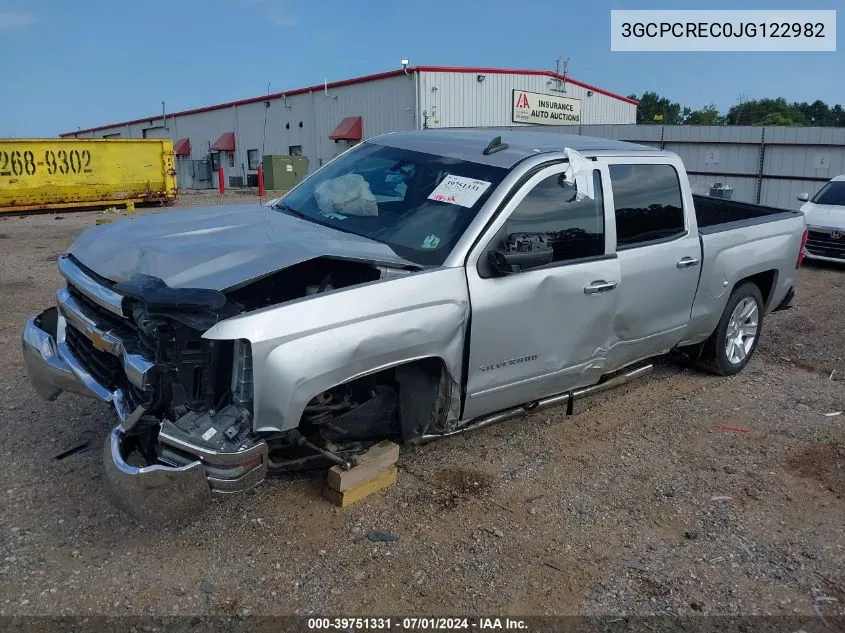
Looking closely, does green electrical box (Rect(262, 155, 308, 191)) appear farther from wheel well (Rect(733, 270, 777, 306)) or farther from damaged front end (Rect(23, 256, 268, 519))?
damaged front end (Rect(23, 256, 268, 519))

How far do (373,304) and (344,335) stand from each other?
22cm

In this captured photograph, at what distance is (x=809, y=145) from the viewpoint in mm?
16906

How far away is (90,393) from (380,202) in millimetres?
1886

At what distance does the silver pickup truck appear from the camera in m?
2.97

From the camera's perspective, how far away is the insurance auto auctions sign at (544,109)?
29672mm

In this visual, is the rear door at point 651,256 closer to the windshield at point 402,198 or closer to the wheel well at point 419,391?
the windshield at point 402,198

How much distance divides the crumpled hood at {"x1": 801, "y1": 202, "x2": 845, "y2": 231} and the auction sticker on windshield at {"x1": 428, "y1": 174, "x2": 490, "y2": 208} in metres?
9.43

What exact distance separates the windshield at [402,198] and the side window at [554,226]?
237 mm

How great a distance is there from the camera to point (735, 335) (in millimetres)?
5887

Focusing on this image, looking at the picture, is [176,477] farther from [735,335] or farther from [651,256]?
[735,335]

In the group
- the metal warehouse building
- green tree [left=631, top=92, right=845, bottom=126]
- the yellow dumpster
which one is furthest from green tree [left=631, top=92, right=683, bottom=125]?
the yellow dumpster

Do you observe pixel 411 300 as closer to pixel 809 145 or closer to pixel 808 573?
pixel 808 573

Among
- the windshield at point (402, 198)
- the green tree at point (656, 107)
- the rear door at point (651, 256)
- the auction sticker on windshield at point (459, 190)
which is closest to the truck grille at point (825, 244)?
the rear door at point (651, 256)

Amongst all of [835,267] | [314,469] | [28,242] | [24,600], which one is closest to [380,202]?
[314,469]
